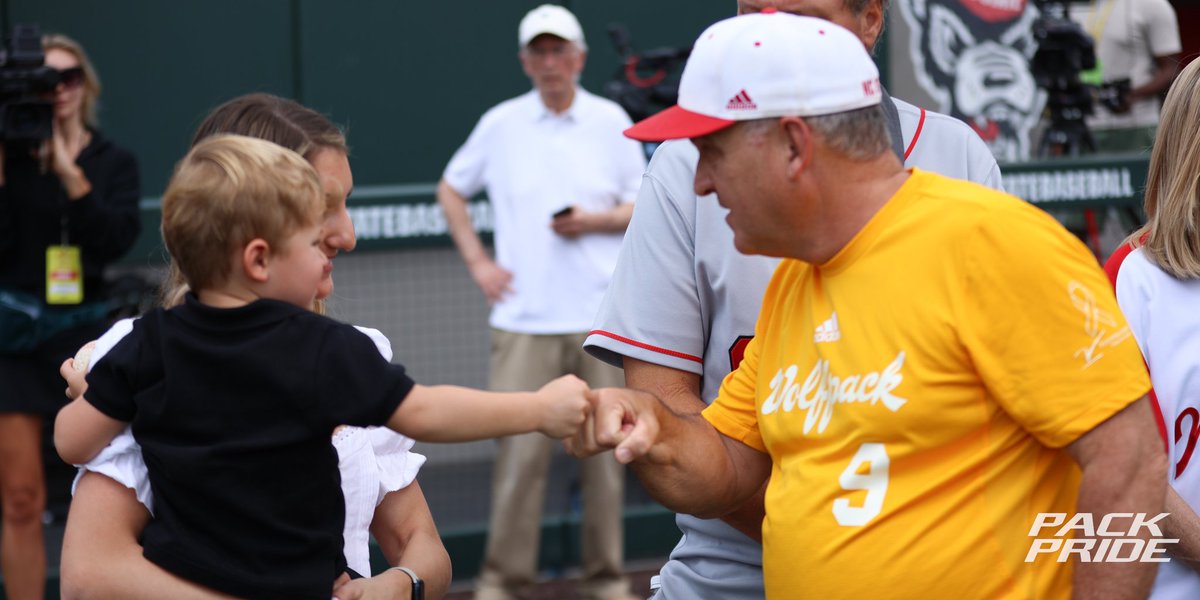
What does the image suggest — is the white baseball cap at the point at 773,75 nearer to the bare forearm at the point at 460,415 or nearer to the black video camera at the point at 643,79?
the bare forearm at the point at 460,415

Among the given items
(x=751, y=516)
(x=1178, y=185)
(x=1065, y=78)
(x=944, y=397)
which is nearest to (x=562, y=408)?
(x=751, y=516)

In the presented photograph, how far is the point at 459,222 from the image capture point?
5980 mm

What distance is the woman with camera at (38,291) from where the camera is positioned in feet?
16.6

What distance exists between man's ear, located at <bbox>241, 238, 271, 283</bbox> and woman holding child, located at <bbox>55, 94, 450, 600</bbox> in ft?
0.84

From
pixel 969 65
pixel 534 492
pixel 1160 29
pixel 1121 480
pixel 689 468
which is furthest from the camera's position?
pixel 1160 29

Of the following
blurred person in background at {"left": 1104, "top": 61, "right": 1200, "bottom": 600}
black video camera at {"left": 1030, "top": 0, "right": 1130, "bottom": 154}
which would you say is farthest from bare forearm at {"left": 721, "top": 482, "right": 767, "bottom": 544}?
black video camera at {"left": 1030, "top": 0, "right": 1130, "bottom": 154}

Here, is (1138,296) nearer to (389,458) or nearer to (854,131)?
(854,131)

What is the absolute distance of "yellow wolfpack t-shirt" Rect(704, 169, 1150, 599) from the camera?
1914 mm

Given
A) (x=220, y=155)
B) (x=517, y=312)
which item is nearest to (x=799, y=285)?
(x=220, y=155)

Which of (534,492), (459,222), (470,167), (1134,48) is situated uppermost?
(1134,48)

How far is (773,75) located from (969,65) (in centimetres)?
561

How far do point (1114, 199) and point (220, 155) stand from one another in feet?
17.7

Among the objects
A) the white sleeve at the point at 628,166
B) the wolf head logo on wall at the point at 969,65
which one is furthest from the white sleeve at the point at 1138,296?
the wolf head logo on wall at the point at 969,65

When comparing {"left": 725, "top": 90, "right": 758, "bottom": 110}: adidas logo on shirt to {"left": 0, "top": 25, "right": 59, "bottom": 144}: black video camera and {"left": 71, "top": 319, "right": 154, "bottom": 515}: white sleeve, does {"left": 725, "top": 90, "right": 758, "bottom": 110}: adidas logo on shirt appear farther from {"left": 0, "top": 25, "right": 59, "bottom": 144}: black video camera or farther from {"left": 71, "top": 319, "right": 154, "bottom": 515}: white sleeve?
{"left": 0, "top": 25, "right": 59, "bottom": 144}: black video camera
